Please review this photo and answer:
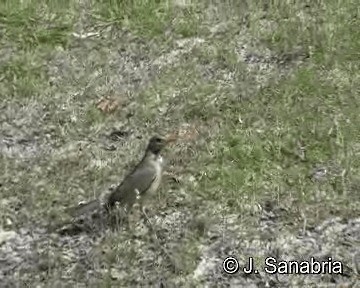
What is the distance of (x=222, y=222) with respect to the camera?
35.2ft

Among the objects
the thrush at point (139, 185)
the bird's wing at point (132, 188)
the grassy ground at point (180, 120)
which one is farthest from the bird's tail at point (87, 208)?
the grassy ground at point (180, 120)

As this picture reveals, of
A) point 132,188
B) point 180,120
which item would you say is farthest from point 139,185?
point 180,120

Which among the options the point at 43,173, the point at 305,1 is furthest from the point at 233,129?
Result: the point at 305,1

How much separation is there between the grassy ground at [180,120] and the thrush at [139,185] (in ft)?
1.46

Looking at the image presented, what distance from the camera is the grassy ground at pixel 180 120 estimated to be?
10.5 meters

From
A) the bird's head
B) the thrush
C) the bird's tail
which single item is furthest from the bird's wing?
the bird's head

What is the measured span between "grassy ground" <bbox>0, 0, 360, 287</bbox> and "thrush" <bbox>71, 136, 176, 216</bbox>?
445mm

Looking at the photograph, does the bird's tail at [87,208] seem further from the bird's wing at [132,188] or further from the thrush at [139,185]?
the bird's wing at [132,188]

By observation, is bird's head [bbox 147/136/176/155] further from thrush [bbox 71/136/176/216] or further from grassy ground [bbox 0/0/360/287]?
grassy ground [bbox 0/0/360/287]

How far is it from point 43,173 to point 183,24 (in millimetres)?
4859

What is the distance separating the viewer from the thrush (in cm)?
1044

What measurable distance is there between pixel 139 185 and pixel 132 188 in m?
0.11

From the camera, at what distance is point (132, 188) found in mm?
10438

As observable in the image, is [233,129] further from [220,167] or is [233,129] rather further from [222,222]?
[222,222]
